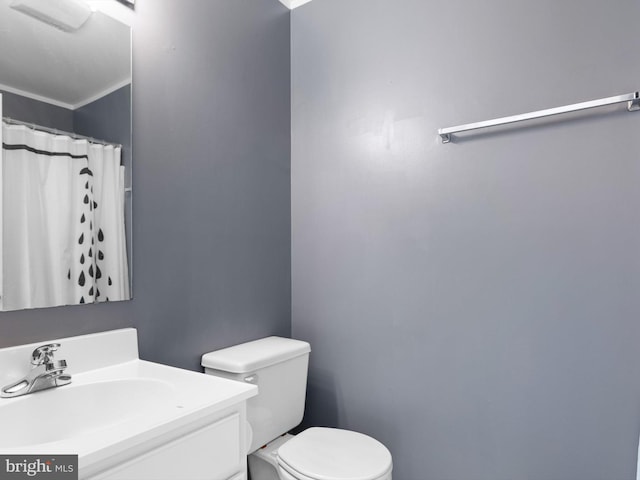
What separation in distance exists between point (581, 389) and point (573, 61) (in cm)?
108

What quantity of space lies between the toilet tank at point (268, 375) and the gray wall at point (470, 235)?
0.24m

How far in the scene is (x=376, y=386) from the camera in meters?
1.69

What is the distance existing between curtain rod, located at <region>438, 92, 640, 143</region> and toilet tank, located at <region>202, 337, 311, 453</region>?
106cm

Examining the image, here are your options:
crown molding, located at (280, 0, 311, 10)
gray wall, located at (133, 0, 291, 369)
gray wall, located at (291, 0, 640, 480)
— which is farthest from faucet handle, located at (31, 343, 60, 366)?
crown molding, located at (280, 0, 311, 10)

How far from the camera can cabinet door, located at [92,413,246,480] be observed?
2.45 ft

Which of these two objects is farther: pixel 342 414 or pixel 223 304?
pixel 342 414

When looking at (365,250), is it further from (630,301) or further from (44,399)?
(44,399)

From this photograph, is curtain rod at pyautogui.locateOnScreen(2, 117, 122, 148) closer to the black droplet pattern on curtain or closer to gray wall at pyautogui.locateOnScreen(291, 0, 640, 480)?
the black droplet pattern on curtain

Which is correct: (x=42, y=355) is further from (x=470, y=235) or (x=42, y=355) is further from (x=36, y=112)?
(x=470, y=235)

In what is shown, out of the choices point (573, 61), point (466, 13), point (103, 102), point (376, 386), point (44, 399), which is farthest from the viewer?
point (376, 386)

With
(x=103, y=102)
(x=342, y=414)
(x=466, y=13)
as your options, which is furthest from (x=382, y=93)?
(x=342, y=414)

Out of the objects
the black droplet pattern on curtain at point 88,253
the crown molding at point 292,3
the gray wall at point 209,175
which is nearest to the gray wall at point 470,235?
the crown molding at point 292,3

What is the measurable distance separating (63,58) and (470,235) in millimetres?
1450

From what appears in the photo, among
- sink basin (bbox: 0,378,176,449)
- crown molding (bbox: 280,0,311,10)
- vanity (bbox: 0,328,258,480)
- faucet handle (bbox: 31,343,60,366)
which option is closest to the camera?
vanity (bbox: 0,328,258,480)
